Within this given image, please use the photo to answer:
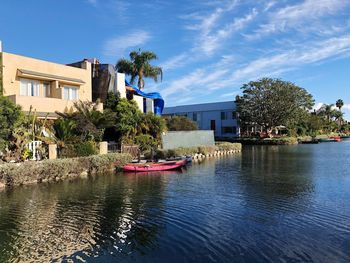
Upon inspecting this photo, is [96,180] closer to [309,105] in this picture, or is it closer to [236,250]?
[236,250]

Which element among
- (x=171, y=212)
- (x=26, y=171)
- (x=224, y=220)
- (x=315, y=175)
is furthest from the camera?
(x=315, y=175)

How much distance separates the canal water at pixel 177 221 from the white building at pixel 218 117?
58.6m

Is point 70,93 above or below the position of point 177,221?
above

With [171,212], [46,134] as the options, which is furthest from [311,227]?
[46,134]

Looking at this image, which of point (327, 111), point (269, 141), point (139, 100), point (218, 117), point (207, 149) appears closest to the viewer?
point (139, 100)

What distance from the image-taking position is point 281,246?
1062 cm

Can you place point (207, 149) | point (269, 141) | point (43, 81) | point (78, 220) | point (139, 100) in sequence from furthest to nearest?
point (269, 141) → point (207, 149) → point (139, 100) → point (43, 81) → point (78, 220)

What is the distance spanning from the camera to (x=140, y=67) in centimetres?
5219

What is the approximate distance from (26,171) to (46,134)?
567cm

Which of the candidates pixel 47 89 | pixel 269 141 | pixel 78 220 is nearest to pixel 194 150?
pixel 47 89

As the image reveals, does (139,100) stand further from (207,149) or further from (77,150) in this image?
(77,150)

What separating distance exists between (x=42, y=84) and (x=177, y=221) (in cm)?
2187

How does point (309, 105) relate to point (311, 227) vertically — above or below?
above

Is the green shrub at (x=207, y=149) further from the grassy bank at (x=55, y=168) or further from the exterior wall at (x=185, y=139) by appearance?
the grassy bank at (x=55, y=168)
